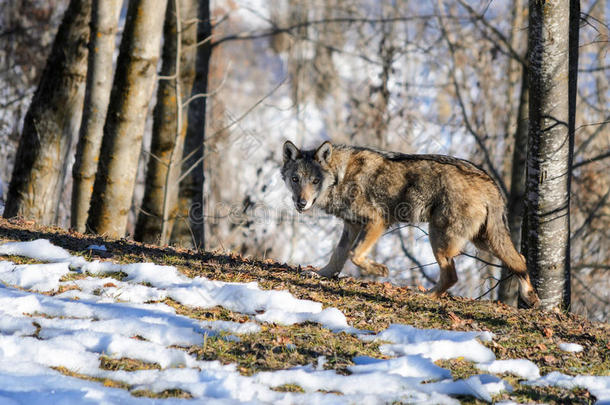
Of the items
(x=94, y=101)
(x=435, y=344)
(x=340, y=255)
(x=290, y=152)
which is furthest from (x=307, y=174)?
(x=94, y=101)

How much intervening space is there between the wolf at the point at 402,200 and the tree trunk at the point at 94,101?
3120 mm

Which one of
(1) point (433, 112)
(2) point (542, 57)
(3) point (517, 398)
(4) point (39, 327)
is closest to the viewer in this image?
(3) point (517, 398)

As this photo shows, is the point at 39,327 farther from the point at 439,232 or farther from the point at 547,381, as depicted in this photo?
the point at 439,232

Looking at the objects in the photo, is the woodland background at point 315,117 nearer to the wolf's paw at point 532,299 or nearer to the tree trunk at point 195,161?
the tree trunk at point 195,161

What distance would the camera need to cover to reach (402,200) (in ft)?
22.9

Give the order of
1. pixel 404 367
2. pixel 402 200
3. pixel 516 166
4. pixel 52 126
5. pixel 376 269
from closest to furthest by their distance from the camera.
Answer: pixel 404 367, pixel 376 269, pixel 402 200, pixel 52 126, pixel 516 166

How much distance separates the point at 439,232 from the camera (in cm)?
665

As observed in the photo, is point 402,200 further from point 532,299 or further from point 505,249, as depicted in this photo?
point 532,299

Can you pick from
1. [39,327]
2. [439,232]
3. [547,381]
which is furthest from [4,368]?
[439,232]

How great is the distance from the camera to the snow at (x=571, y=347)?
478 centimetres

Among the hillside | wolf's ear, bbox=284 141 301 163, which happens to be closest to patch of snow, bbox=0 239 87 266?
the hillside

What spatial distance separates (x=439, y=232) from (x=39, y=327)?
4.28m

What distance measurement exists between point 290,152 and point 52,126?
4.45 m

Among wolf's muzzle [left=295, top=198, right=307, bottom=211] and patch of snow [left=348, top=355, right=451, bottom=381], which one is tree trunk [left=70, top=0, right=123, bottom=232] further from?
patch of snow [left=348, top=355, right=451, bottom=381]
